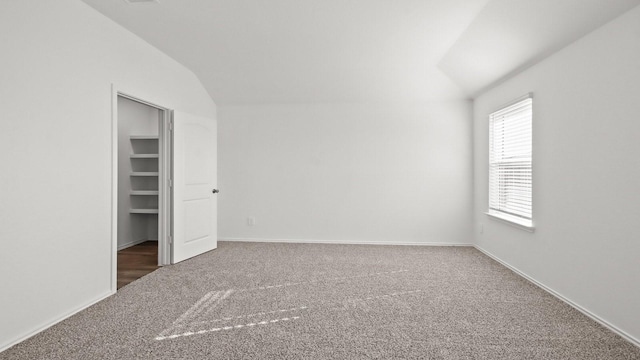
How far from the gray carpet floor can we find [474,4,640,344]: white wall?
28 cm

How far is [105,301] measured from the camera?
9.42ft

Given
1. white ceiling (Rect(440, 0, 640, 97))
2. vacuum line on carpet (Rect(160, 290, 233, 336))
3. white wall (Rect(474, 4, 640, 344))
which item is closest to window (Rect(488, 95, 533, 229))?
white wall (Rect(474, 4, 640, 344))

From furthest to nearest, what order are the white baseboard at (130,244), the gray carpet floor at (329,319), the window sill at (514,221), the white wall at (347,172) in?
the white wall at (347,172), the white baseboard at (130,244), the window sill at (514,221), the gray carpet floor at (329,319)

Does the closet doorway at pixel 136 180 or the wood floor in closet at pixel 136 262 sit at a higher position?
the closet doorway at pixel 136 180

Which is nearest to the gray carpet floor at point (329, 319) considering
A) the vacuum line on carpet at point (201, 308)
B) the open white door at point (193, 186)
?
the vacuum line on carpet at point (201, 308)

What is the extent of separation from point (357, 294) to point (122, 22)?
344cm

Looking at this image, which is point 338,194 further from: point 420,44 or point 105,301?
point 105,301

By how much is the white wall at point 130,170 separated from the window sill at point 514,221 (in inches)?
204

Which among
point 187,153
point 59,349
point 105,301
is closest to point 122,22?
point 187,153

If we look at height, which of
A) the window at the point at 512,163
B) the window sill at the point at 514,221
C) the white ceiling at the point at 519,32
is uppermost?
the white ceiling at the point at 519,32

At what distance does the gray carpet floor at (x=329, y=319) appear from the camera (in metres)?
2.04

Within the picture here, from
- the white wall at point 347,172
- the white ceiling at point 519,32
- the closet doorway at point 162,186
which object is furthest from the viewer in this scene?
the white wall at point 347,172

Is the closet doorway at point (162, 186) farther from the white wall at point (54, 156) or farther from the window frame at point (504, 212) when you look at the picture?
the window frame at point (504, 212)

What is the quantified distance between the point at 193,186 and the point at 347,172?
2.34 m
